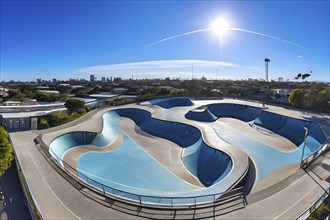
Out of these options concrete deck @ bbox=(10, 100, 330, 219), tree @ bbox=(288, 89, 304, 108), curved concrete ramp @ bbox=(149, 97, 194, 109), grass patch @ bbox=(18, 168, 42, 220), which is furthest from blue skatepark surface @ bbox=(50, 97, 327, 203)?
curved concrete ramp @ bbox=(149, 97, 194, 109)

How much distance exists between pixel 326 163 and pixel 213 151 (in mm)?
7037

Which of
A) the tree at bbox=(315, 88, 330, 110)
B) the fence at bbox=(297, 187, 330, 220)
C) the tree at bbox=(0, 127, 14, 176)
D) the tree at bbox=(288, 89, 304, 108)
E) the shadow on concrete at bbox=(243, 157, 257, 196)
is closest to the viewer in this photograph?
the fence at bbox=(297, 187, 330, 220)

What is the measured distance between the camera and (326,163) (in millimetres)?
13344

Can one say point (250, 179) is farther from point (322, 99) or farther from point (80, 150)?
point (322, 99)

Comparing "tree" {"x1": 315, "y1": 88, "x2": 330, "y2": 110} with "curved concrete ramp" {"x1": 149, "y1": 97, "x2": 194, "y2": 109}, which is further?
"curved concrete ramp" {"x1": 149, "y1": 97, "x2": 194, "y2": 109}

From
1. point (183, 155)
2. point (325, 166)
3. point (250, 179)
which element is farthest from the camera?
point (183, 155)

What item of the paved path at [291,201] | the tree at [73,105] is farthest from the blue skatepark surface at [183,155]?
the tree at [73,105]

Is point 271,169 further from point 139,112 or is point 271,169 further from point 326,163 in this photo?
point 139,112

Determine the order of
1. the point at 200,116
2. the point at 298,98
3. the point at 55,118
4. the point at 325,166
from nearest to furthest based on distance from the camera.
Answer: the point at 325,166 < the point at 55,118 < the point at 200,116 < the point at 298,98

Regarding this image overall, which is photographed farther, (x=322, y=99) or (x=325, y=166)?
(x=322, y=99)

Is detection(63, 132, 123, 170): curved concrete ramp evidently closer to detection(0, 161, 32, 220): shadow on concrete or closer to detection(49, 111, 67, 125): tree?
detection(0, 161, 32, 220): shadow on concrete

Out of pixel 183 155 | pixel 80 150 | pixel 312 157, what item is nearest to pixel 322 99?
pixel 312 157

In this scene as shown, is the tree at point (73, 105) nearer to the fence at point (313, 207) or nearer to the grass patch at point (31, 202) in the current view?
the grass patch at point (31, 202)

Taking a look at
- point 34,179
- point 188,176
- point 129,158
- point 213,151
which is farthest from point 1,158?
point 213,151
